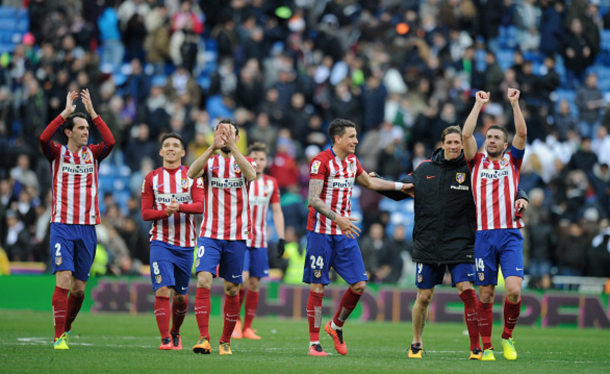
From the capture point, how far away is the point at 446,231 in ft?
35.4

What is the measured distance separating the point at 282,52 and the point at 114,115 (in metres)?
5.30

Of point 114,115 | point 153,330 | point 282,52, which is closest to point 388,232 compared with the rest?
point 282,52

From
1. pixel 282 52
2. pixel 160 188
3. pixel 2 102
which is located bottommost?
pixel 160 188

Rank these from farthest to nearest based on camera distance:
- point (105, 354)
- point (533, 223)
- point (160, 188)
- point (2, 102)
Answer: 1. point (2, 102)
2. point (533, 223)
3. point (160, 188)
4. point (105, 354)

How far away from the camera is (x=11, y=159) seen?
23.4 m

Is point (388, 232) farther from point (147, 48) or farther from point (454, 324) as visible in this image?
point (147, 48)

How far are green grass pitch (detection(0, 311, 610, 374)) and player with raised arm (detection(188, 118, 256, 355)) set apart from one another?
21.6 inches

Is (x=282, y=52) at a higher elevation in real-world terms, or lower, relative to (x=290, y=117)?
higher

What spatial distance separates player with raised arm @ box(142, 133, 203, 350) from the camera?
36.3 ft

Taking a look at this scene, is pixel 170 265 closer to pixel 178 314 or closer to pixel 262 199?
pixel 178 314

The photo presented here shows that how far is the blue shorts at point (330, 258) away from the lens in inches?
430

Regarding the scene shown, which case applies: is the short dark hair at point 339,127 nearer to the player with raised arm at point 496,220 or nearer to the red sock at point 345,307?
the player with raised arm at point 496,220

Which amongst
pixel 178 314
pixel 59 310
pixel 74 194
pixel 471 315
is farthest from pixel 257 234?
pixel 471 315

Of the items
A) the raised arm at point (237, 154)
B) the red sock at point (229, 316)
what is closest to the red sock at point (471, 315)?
the red sock at point (229, 316)
